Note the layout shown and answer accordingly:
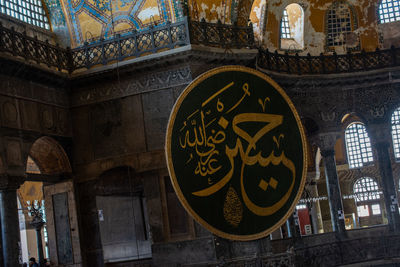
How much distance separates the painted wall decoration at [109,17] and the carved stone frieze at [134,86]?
0.99 m

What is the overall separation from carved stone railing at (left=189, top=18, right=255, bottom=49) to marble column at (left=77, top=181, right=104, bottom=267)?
344 centimetres

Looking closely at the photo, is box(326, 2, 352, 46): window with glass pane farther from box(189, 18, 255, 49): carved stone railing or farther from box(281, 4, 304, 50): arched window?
box(189, 18, 255, 49): carved stone railing

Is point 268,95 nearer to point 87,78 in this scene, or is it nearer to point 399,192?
point 87,78

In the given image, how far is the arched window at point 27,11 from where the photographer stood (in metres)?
11.0

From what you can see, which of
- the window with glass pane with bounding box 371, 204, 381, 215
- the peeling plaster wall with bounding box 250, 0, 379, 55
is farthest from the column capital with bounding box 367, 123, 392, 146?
the window with glass pane with bounding box 371, 204, 381, 215

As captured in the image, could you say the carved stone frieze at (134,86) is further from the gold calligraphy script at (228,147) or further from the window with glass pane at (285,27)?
the window with glass pane at (285,27)

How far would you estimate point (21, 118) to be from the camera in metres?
10.2

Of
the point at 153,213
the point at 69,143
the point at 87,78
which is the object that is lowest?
the point at 153,213

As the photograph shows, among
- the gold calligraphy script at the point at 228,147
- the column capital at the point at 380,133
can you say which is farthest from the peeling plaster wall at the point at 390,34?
the gold calligraphy script at the point at 228,147

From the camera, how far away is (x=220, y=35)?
451 inches

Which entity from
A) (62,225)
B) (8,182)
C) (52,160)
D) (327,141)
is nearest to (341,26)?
(327,141)

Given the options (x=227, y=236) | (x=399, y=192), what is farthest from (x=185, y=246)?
(x=399, y=192)

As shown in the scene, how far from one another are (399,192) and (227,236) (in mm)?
15217

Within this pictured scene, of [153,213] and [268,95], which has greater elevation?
[268,95]
